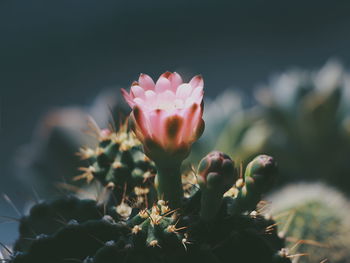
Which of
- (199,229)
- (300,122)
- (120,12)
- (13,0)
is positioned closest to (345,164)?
(300,122)

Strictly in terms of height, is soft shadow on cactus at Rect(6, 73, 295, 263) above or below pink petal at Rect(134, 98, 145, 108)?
below

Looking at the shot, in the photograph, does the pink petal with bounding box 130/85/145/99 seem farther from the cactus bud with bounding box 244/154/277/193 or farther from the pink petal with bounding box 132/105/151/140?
the cactus bud with bounding box 244/154/277/193

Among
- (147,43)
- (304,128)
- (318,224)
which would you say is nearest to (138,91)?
(318,224)

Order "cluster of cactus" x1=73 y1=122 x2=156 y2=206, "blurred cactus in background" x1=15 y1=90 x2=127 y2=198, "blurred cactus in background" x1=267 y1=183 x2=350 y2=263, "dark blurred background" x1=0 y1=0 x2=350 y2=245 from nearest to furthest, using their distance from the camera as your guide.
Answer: "cluster of cactus" x1=73 y1=122 x2=156 y2=206 → "blurred cactus in background" x1=267 y1=183 x2=350 y2=263 → "blurred cactus in background" x1=15 y1=90 x2=127 y2=198 → "dark blurred background" x1=0 y1=0 x2=350 y2=245

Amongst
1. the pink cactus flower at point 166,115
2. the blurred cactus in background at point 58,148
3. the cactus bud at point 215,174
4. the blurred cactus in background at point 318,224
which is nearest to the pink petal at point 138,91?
the pink cactus flower at point 166,115

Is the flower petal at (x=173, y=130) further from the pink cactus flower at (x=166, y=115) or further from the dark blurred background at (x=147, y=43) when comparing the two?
the dark blurred background at (x=147, y=43)

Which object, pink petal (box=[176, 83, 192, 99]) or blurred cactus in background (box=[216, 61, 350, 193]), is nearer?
pink petal (box=[176, 83, 192, 99])

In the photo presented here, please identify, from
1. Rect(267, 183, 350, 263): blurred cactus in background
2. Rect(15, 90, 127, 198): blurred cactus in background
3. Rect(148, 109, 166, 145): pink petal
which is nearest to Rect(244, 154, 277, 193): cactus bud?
Rect(148, 109, 166, 145): pink petal
